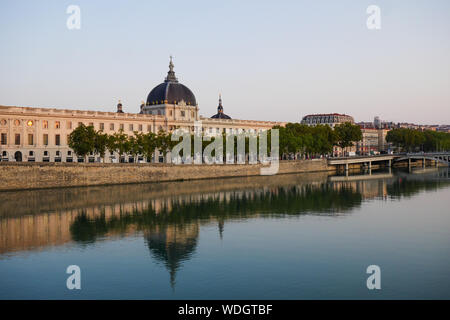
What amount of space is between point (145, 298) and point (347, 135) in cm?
12418

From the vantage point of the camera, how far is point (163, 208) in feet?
176

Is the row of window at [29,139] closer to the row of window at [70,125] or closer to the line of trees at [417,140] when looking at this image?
the row of window at [70,125]

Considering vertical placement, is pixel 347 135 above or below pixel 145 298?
above

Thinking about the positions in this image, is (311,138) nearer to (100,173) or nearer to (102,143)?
(102,143)

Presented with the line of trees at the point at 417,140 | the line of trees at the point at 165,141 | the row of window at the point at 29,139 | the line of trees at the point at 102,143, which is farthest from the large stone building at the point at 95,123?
the line of trees at the point at 417,140

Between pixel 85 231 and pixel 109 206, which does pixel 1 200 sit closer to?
pixel 109 206

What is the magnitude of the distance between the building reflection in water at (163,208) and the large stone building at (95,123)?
94.1 feet

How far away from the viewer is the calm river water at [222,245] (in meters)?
25.7

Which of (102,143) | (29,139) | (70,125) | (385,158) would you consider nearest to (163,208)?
(102,143)

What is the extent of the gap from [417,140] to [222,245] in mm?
147246

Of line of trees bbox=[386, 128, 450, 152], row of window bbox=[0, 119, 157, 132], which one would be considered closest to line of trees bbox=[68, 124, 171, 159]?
row of window bbox=[0, 119, 157, 132]

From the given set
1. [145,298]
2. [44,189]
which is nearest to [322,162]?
[44,189]
